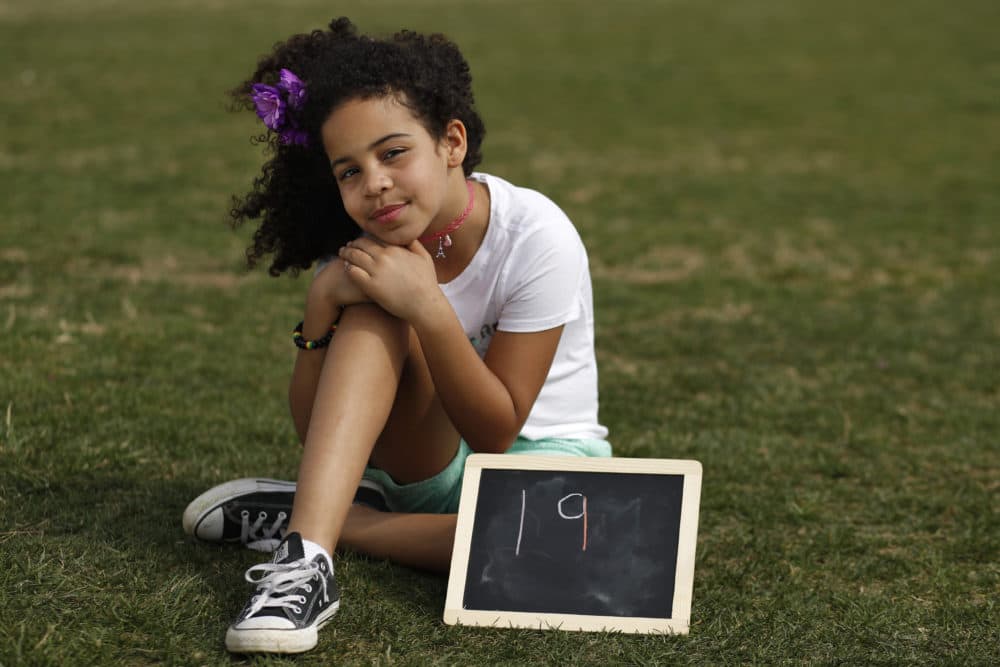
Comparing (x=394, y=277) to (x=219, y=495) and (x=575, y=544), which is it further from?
(x=219, y=495)

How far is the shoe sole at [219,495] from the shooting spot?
11.8ft

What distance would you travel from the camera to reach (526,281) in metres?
3.44

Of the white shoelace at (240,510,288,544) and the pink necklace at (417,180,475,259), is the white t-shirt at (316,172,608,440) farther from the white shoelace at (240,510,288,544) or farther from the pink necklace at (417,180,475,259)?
the white shoelace at (240,510,288,544)

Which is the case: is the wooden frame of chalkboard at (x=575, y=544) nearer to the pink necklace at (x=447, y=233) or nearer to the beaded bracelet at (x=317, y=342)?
the beaded bracelet at (x=317, y=342)

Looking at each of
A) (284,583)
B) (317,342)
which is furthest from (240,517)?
(284,583)

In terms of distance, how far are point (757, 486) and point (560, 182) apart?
734 centimetres

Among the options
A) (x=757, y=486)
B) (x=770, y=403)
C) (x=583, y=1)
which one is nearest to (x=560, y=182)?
(x=770, y=403)

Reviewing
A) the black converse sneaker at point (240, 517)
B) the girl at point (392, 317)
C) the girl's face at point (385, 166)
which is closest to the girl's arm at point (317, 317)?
the girl at point (392, 317)

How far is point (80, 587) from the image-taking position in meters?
3.17

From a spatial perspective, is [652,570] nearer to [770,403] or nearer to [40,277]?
[770,403]

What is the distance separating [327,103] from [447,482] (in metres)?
1.15

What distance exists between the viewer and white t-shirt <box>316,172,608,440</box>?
3434 millimetres

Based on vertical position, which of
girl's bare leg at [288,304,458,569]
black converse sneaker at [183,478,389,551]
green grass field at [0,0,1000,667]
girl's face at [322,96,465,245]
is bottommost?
green grass field at [0,0,1000,667]

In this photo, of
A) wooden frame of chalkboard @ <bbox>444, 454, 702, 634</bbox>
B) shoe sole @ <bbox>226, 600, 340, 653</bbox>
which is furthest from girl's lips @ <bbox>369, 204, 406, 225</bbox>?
shoe sole @ <bbox>226, 600, 340, 653</bbox>
